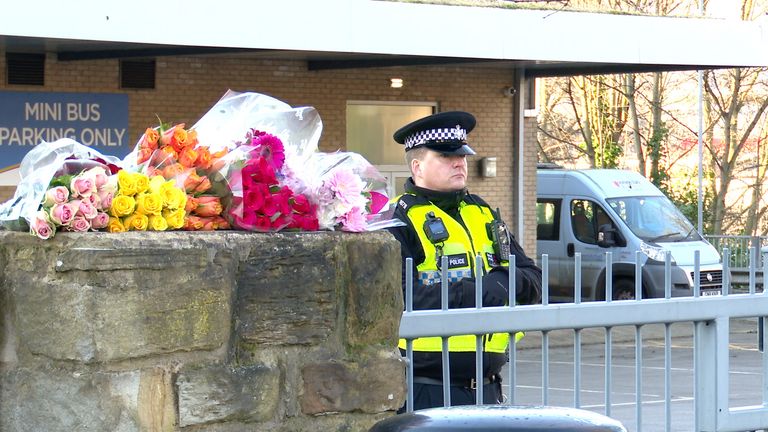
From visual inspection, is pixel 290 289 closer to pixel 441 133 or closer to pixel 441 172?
pixel 441 172

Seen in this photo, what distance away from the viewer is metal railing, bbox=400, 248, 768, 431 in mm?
3945

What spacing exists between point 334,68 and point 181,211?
49.5ft

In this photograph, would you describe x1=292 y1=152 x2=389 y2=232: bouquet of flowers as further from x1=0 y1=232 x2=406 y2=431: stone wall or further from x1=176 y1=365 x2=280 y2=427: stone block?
x1=176 y1=365 x2=280 y2=427: stone block

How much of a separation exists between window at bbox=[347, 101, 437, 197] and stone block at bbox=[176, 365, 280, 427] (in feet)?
50.9

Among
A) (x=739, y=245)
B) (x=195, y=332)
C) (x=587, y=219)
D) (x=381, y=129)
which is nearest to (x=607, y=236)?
(x=587, y=219)

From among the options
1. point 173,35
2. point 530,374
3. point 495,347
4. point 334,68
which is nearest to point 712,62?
point 334,68

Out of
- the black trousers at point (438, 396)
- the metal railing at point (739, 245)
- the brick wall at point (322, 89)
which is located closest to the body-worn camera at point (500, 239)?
the black trousers at point (438, 396)

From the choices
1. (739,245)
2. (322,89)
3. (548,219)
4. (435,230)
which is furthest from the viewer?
(739,245)

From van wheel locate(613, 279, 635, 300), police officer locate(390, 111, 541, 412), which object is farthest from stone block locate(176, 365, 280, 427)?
van wheel locate(613, 279, 635, 300)

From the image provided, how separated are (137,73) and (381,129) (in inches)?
152

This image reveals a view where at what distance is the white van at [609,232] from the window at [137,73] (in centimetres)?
675

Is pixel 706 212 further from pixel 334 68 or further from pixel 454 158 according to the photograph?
pixel 454 158

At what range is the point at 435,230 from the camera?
4.46 meters

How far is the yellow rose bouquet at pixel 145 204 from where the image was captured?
292 cm
